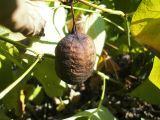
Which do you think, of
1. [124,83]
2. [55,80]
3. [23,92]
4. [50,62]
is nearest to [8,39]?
[50,62]

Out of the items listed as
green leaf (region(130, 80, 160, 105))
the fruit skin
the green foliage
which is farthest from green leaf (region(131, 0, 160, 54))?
green leaf (region(130, 80, 160, 105))

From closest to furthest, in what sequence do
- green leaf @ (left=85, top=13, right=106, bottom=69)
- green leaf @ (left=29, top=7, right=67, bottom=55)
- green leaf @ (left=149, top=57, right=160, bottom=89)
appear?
1. green leaf @ (left=149, top=57, right=160, bottom=89)
2. green leaf @ (left=29, top=7, right=67, bottom=55)
3. green leaf @ (left=85, top=13, right=106, bottom=69)

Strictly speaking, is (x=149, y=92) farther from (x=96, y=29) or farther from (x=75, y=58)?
(x=75, y=58)

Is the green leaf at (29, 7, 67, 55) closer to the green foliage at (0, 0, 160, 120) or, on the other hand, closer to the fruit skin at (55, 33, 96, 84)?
the green foliage at (0, 0, 160, 120)

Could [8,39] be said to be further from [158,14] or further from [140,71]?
[140,71]

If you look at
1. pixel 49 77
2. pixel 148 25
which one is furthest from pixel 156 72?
pixel 49 77
